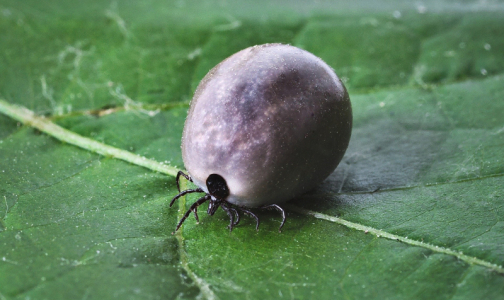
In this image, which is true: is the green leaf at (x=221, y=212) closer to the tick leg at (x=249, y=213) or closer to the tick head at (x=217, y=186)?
the tick leg at (x=249, y=213)

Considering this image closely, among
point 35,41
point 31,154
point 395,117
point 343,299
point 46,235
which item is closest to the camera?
point 343,299

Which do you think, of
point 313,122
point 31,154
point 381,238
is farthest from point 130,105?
point 381,238

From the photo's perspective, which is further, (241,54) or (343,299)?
(241,54)

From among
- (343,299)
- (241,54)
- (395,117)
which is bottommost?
(343,299)

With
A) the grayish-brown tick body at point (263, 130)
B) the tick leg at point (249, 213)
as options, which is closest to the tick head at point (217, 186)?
the grayish-brown tick body at point (263, 130)

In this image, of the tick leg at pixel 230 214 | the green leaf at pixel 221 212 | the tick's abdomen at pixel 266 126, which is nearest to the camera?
the green leaf at pixel 221 212

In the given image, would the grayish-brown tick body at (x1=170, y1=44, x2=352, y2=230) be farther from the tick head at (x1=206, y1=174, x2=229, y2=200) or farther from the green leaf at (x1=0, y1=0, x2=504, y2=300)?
the green leaf at (x1=0, y1=0, x2=504, y2=300)

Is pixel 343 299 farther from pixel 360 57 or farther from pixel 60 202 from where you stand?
pixel 360 57
